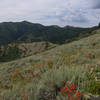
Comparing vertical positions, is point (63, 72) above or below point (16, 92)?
above

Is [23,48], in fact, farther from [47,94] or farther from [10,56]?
[47,94]

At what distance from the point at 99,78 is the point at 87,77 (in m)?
0.37

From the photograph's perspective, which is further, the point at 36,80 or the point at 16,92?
the point at 36,80

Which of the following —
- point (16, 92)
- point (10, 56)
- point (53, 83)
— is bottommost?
point (10, 56)

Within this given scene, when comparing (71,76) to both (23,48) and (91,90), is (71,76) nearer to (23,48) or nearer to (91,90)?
(91,90)

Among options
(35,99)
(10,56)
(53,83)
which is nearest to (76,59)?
(53,83)

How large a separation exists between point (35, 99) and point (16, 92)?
838 mm

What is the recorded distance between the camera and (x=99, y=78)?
3.70 metres

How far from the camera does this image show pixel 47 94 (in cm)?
322

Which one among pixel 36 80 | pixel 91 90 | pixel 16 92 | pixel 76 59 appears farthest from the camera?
pixel 76 59

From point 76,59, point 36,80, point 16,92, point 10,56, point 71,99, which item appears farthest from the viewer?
point 10,56

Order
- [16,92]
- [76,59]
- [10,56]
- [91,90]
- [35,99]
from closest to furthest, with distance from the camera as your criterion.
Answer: [91,90]
[35,99]
[16,92]
[76,59]
[10,56]

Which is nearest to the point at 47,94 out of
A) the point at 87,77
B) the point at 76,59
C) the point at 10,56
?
the point at 87,77

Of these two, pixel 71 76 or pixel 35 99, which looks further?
pixel 71 76
